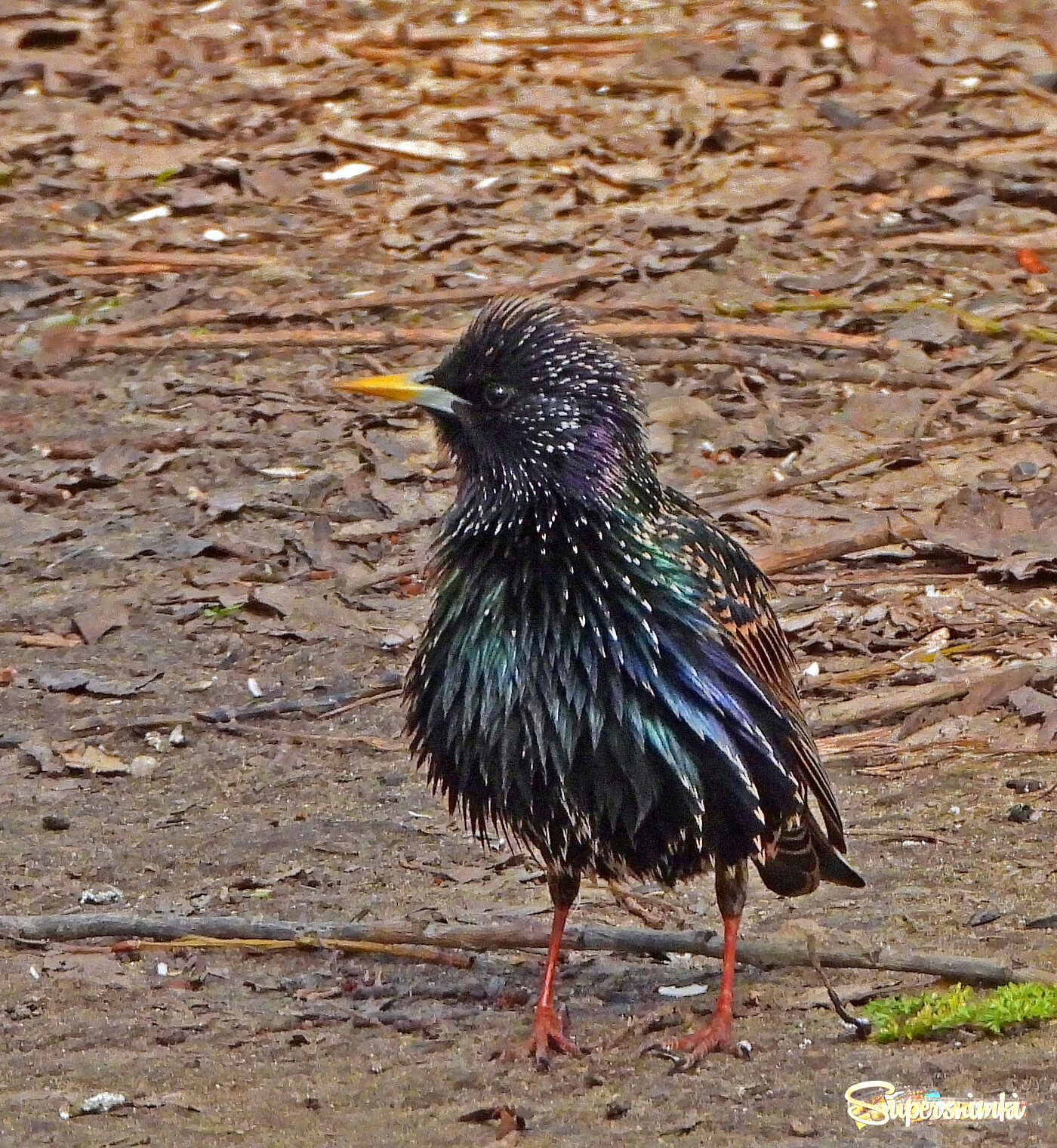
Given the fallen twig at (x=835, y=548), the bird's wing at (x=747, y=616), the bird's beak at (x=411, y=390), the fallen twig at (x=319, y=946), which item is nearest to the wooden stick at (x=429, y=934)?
the fallen twig at (x=319, y=946)

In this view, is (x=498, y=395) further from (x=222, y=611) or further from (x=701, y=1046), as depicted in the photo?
(x=222, y=611)

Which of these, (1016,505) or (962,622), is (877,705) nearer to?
(962,622)

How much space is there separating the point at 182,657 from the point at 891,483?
2.66m

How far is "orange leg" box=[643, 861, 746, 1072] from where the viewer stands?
4273 millimetres

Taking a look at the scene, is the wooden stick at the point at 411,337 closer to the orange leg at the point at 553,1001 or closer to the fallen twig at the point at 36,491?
the fallen twig at the point at 36,491

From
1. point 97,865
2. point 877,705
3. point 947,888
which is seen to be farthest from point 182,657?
point 947,888

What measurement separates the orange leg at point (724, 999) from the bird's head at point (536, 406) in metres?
0.90

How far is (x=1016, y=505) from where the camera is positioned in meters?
7.09

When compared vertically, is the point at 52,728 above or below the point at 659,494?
below

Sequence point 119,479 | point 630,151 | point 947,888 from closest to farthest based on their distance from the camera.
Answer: point 947,888, point 119,479, point 630,151

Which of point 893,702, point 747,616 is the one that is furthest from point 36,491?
point 747,616

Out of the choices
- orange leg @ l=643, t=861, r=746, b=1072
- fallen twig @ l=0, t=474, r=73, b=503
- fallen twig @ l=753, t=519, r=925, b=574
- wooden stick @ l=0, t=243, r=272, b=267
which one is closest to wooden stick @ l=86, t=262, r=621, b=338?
wooden stick @ l=0, t=243, r=272, b=267

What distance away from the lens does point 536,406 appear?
4.59 metres

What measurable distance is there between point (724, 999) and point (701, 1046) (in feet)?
0.50
